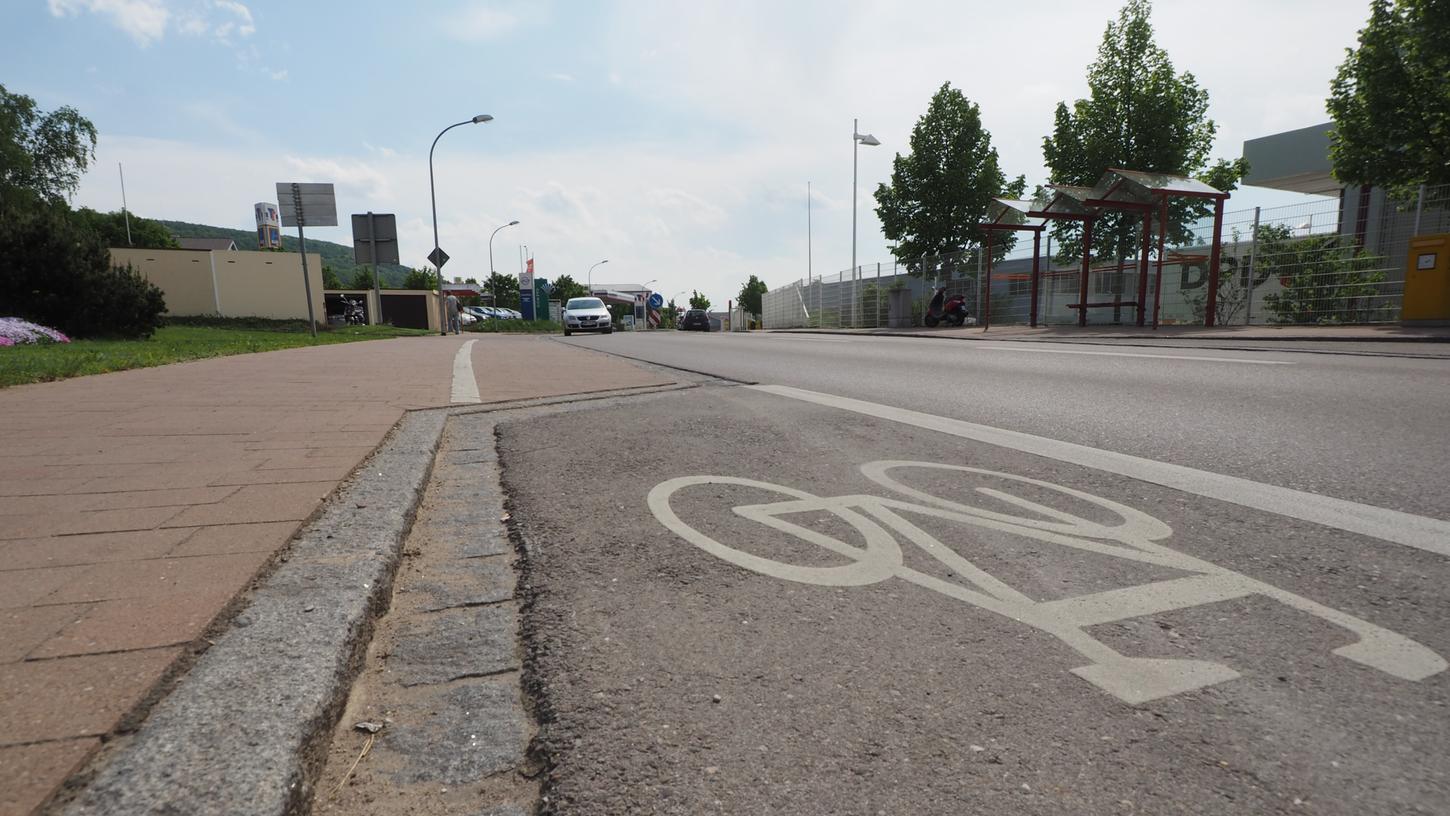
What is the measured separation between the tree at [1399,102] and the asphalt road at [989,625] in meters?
15.6

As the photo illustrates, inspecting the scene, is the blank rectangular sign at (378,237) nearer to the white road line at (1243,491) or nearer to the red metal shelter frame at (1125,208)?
the red metal shelter frame at (1125,208)

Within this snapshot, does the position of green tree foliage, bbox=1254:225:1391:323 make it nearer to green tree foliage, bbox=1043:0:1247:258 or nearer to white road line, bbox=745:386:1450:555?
green tree foliage, bbox=1043:0:1247:258

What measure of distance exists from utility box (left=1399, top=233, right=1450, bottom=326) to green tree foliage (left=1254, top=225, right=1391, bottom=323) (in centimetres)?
126

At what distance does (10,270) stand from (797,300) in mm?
36722

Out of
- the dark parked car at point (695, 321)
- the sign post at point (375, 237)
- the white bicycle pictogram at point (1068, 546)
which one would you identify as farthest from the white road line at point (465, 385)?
the dark parked car at point (695, 321)

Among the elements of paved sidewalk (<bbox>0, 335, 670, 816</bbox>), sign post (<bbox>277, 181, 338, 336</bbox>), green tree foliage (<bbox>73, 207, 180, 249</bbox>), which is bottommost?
paved sidewalk (<bbox>0, 335, 670, 816</bbox>)

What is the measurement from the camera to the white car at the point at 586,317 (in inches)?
1350

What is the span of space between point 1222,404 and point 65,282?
21.0 m

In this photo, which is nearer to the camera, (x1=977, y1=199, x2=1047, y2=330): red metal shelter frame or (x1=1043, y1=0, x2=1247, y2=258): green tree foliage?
(x1=977, y1=199, x2=1047, y2=330): red metal shelter frame

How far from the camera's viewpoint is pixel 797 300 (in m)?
46.6

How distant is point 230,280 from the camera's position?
32375mm

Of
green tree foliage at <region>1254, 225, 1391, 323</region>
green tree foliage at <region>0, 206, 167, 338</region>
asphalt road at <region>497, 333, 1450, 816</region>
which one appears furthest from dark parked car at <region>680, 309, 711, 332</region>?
asphalt road at <region>497, 333, 1450, 816</region>

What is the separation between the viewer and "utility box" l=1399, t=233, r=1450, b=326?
13453 millimetres

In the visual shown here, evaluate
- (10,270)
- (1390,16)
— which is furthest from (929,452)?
(10,270)
